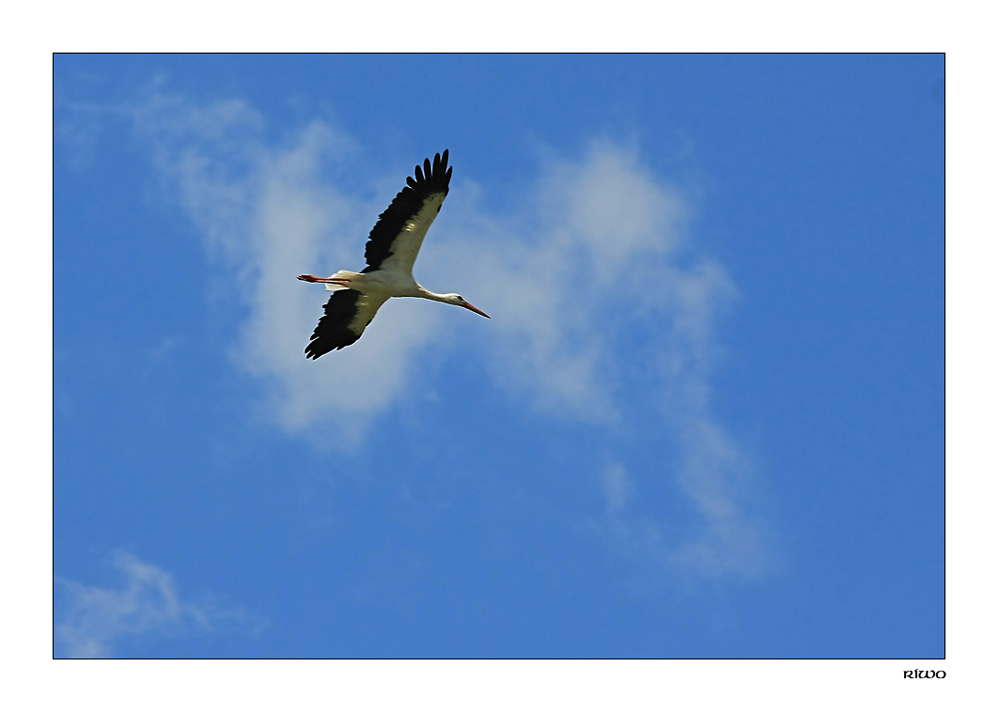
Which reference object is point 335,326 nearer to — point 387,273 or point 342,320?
point 342,320

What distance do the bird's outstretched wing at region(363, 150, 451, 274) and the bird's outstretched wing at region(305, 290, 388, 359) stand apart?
0.86 metres

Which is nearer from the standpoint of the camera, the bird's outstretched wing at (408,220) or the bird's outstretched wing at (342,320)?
the bird's outstretched wing at (408,220)

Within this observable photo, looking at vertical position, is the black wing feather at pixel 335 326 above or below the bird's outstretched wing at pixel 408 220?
below

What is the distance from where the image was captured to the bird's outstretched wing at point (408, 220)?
2264 centimetres

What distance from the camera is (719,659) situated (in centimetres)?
1961

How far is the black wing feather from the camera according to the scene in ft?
79.4

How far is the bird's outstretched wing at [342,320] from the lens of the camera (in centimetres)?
2420

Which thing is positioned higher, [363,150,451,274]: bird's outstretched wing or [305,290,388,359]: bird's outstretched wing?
[363,150,451,274]: bird's outstretched wing

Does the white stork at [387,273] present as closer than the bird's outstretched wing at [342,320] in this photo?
Yes

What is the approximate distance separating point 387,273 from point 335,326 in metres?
1.67
